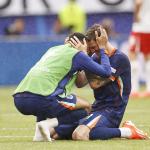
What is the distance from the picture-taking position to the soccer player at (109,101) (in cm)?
1046

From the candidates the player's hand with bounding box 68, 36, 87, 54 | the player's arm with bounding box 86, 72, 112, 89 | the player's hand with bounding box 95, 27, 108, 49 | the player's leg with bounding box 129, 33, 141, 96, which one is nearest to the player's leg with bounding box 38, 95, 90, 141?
the player's arm with bounding box 86, 72, 112, 89

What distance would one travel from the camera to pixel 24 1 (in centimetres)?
2816

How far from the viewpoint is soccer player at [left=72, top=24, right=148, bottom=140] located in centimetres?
1046

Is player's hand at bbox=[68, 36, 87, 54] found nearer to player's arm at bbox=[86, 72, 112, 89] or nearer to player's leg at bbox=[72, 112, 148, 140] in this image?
player's arm at bbox=[86, 72, 112, 89]

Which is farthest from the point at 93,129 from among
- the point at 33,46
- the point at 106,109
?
the point at 33,46

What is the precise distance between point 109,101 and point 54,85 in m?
0.88

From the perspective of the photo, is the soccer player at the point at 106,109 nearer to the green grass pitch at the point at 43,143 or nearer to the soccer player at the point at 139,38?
the green grass pitch at the point at 43,143

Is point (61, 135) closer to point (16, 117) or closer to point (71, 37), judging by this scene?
point (71, 37)

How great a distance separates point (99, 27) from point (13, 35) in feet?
54.1

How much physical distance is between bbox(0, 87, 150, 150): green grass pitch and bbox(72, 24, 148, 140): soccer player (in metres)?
0.18

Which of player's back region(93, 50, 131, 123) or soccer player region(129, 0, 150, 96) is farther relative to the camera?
soccer player region(129, 0, 150, 96)

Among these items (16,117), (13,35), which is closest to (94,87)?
(16,117)

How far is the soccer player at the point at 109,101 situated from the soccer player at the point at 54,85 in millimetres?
225

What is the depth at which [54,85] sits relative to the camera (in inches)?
401
